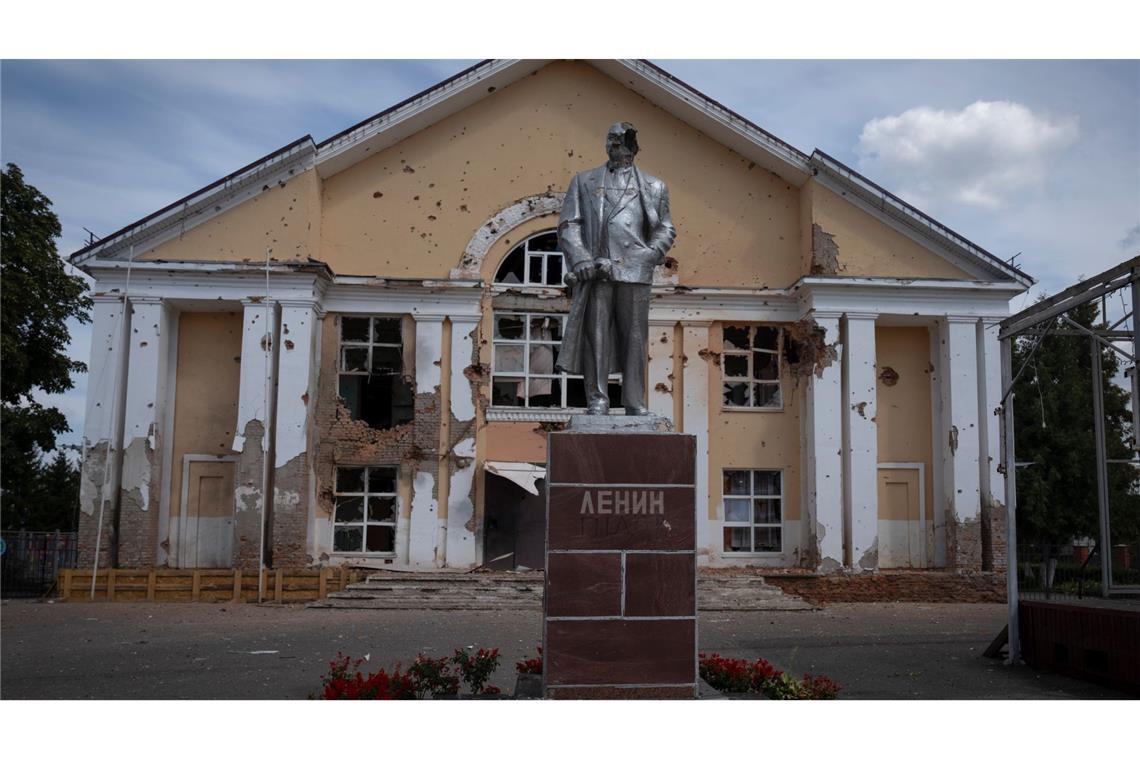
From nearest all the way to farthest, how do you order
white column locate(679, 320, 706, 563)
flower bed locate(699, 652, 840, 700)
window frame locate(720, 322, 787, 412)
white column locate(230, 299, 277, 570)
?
flower bed locate(699, 652, 840, 700)
white column locate(230, 299, 277, 570)
white column locate(679, 320, 706, 563)
window frame locate(720, 322, 787, 412)

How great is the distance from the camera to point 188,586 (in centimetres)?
1672

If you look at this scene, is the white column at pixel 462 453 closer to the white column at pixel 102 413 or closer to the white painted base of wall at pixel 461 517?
the white painted base of wall at pixel 461 517

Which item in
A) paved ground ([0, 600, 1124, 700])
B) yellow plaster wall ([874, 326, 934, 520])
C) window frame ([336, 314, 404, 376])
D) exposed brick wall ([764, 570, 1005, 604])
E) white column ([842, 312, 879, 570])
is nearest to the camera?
paved ground ([0, 600, 1124, 700])

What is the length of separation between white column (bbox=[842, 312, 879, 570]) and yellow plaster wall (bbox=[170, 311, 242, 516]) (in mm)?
11074

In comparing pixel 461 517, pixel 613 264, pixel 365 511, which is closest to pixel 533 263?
pixel 461 517

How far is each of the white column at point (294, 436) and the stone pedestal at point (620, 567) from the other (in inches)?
442

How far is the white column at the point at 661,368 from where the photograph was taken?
1888 cm

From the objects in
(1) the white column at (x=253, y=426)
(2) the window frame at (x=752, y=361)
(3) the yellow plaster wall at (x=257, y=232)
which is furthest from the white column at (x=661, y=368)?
(1) the white column at (x=253, y=426)

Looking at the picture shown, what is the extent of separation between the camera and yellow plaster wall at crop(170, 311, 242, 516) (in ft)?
60.4

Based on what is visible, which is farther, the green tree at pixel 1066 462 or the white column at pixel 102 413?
the green tree at pixel 1066 462

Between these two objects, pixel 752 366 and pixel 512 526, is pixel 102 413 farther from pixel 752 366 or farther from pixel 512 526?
pixel 752 366

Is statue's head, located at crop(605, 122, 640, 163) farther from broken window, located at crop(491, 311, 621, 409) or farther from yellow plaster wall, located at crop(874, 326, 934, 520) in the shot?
yellow plaster wall, located at crop(874, 326, 934, 520)

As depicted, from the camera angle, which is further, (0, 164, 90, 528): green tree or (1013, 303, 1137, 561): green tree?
(1013, 303, 1137, 561): green tree

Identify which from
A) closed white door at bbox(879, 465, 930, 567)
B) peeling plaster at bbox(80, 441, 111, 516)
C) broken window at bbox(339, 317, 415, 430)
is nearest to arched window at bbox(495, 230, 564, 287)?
broken window at bbox(339, 317, 415, 430)
